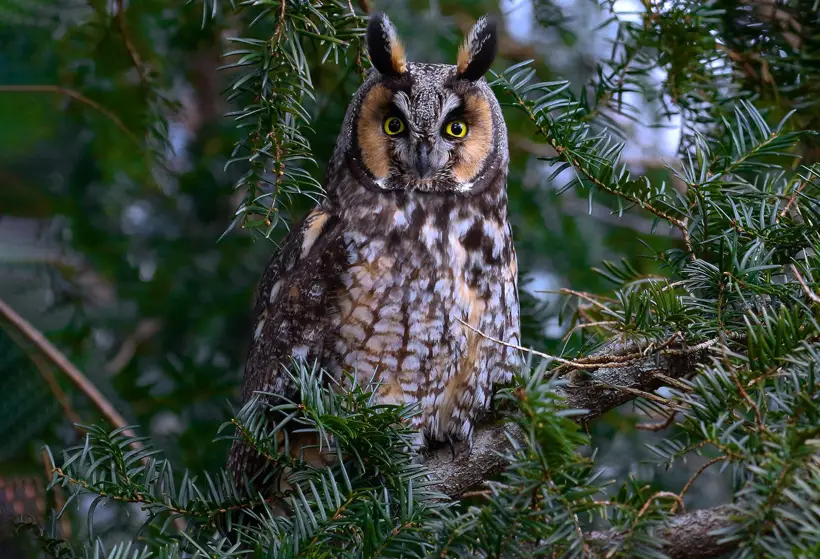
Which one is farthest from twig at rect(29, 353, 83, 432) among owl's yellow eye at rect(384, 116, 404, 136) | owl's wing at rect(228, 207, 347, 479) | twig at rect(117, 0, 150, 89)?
owl's yellow eye at rect(384, 116, 404, 136)

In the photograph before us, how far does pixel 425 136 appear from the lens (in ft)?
5.66

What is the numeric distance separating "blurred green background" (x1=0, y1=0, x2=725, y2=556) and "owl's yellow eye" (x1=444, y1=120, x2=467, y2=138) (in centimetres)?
34

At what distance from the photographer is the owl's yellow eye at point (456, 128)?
1.80 metres

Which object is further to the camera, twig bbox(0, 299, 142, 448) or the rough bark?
twig bbox(0, 299, 142, 448)

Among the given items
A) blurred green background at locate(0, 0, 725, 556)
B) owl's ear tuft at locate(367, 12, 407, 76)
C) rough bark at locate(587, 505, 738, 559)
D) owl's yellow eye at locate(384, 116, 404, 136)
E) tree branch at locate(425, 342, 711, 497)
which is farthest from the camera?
blurred green background at locate(0, 0, 725, 556)

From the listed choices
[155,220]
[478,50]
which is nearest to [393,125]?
[478,50]

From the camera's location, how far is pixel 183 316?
2525mm

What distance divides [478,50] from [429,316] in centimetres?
63

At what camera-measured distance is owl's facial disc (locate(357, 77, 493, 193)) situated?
1729 millimetres

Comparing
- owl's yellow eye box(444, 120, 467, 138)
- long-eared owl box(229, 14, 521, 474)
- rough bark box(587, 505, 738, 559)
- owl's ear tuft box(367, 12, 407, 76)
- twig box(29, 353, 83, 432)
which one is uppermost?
owl's ear tuft box(367, 12, 407, 76)

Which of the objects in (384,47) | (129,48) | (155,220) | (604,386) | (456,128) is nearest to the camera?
(604,386)

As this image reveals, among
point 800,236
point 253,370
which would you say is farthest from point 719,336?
point 253,370

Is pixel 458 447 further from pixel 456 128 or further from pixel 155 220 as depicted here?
pixel 155 220

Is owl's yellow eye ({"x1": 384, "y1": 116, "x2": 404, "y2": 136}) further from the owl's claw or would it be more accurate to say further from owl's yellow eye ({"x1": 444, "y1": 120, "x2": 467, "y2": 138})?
the owl's claw
